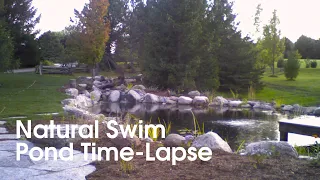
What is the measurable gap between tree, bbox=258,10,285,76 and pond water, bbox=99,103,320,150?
14797mm

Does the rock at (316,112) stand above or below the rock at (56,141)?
below

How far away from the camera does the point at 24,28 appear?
30.9 m

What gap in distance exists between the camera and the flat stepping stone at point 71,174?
4.27 meters

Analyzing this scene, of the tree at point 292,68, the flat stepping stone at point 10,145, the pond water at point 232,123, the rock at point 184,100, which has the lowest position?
the pond water at point 232,123

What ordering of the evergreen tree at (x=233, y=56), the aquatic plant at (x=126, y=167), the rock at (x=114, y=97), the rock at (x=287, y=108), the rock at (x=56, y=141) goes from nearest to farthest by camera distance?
the aquatic plant at (x=126, y=167), the rock at (x=56, y=141), the rock at (x=287, y=108), the rock at (x=114, y=97), the evergreen tree at (x=233, y=56)

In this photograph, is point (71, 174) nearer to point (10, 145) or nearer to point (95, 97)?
point (10, 145)

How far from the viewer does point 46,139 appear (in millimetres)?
6027

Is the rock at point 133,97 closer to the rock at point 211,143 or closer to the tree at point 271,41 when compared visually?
the rock at point 211,143

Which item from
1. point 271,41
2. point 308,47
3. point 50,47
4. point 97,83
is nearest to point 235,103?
point 97,83

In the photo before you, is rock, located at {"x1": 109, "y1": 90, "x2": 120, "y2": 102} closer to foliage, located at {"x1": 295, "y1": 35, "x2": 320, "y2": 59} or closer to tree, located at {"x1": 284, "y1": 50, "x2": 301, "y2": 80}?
tree, located at {"x1": 284, "y1": 50, "x2": 301, "y2": 80}

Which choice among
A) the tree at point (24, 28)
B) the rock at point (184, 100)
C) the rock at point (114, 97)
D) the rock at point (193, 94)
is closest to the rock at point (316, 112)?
the rock at point (184, 100)

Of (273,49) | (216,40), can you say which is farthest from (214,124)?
(273,49)

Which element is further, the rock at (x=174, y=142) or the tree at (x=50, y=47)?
the tree at (x=50, y=47)

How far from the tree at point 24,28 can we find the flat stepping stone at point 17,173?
75.1 feet
